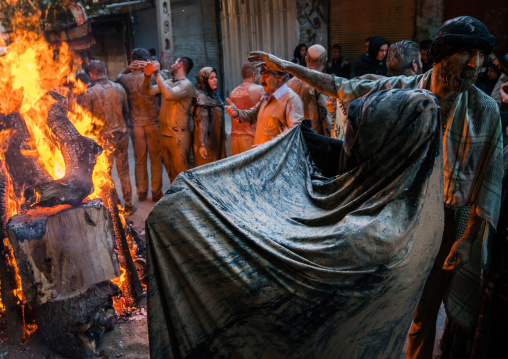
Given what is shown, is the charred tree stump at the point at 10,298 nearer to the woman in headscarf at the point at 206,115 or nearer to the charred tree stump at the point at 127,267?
the charred tree stump at the point at 127,267

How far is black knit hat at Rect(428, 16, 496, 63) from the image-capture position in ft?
7.88

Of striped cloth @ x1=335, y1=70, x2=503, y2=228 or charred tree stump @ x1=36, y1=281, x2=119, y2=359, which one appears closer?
striped cloth @ x1=335, y1=70, x2=503, y2=228

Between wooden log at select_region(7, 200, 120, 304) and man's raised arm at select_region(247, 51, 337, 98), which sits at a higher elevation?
man's raised arm at select_region(247, 51, 337, 98)

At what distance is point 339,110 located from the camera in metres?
3.44

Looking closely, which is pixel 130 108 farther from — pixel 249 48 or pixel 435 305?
Result: pixel 435 305

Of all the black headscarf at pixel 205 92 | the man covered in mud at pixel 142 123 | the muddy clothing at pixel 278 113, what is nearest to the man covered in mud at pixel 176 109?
the black headscarf at pixel 205 92

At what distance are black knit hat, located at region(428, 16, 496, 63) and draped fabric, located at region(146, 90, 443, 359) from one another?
2.37ft

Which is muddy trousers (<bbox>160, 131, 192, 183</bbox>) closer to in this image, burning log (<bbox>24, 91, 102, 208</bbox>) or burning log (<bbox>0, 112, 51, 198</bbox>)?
burning log (<bbox>24, 91, 102, 208</bbox>)

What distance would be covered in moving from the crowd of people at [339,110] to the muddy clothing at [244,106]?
0.05 feet

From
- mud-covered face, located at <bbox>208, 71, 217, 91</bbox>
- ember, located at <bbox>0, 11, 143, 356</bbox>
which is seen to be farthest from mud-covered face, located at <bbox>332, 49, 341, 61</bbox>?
ember, located at <bbox>0, 11, 143, 356</bbox>

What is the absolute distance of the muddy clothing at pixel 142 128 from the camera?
707 cm

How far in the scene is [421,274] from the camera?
204cm

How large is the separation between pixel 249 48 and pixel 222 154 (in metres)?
3.89

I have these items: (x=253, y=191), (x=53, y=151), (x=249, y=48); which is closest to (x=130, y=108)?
(x=53, y=151)
